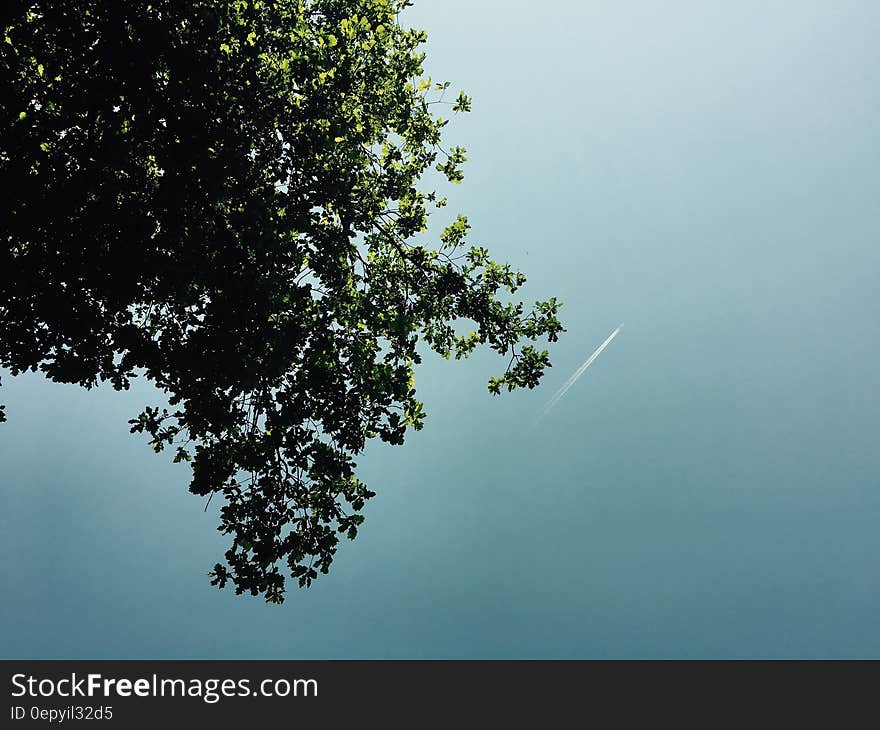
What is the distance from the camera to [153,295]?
13.9 meters

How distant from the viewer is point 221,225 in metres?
12.9

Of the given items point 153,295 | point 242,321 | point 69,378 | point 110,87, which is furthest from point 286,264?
point 69,378

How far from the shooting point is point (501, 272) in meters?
14.8

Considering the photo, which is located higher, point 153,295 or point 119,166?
point 119,166

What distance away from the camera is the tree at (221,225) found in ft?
38.9

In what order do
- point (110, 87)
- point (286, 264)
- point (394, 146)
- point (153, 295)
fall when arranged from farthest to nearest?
point (394, 146)
point (153, 295)
point (286, 264)
point (110, 87)

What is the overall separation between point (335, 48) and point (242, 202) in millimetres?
4438

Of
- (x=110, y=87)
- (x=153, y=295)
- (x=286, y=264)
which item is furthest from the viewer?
(x=153, y=295)

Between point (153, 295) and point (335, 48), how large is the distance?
7655 millimetres

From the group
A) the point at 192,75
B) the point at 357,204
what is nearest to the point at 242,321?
the point at 357,204

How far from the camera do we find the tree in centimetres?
1185

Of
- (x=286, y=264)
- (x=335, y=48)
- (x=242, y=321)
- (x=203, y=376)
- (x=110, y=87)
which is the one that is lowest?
(x=203, y=376)

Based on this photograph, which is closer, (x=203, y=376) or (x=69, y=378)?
(x=203, y=376)

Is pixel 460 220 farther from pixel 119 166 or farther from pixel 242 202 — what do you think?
pixel 119 166
